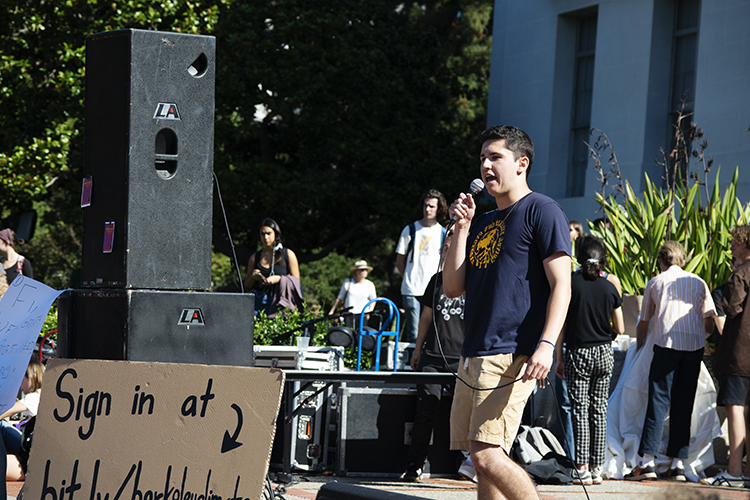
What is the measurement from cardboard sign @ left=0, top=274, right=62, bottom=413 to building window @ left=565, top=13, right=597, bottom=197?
12.9 meters

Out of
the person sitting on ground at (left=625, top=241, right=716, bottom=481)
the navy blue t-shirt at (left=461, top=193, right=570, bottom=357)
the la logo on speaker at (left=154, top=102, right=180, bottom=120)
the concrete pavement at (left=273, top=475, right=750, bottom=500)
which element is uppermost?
the la logo on speaker at (left=154, top=102, right=180, bottom=120)

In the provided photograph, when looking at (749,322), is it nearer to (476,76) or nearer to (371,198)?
(371,198)

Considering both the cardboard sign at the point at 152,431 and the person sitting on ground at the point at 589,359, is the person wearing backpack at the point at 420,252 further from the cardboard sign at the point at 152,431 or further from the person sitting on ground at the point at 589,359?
the cardboard sign at the point at 152,431

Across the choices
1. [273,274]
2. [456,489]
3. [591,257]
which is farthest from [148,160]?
[273,274]

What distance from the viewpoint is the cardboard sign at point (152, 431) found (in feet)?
9.48

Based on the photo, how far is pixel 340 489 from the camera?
7.54 feet

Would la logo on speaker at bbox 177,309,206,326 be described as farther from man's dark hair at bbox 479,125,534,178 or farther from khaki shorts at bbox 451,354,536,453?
man's dark hair at bbox 479,125,534,178

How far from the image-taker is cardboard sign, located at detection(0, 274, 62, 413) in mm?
3248

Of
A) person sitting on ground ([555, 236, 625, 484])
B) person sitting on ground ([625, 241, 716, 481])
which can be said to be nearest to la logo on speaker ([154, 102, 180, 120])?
person sitting on ground ([555, 236, 625, 484])

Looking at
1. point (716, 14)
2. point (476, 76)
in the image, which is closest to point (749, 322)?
point (716, 14)

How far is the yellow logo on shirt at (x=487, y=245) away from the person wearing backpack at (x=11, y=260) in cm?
730

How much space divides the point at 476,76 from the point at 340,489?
882 inches

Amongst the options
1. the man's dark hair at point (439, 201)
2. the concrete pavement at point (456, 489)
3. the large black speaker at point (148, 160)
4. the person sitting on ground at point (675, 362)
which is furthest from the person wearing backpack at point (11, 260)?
the person sitting on ground at point (675, 362)

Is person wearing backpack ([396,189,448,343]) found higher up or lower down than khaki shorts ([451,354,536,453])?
higher up
